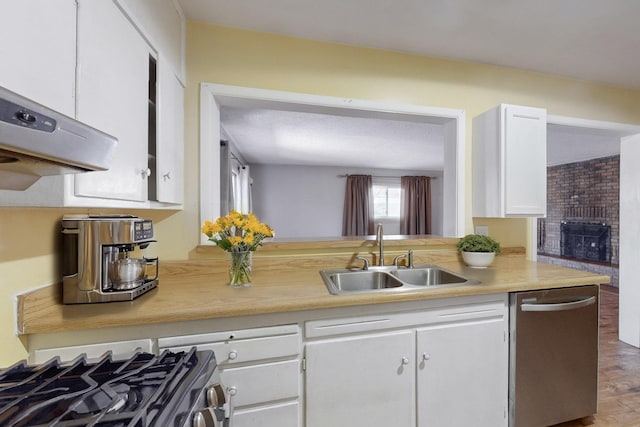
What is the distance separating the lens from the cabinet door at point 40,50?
578mm

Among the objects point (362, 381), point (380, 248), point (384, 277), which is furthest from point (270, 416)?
point (380, 248)

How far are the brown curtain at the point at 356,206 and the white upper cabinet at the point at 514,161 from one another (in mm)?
4249

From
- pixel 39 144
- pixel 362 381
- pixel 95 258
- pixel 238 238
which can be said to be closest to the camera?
pixel 39 144

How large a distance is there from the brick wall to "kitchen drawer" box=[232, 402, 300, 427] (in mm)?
6257

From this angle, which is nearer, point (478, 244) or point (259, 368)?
point (259, 368)

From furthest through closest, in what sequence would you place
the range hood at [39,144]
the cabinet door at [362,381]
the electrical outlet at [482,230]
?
the electrical outlet at [482,230] < the cabinet door at [362,381] < the range hood at [39,144]

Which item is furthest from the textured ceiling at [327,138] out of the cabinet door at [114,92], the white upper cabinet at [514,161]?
the cabinet door at [114,92]

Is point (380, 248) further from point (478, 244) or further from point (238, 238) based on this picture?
point (238, 238)

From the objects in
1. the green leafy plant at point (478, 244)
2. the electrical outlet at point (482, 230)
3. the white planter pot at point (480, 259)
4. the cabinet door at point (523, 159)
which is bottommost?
the white planter pot at point (480, 259)

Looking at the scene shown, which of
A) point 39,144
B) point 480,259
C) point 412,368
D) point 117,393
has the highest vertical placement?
point 39,144

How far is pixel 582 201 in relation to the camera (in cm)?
529

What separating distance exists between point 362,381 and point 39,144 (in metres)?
1.32

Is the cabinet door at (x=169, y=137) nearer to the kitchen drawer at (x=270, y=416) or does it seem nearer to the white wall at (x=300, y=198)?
the kitchen drawer at (x=270, y=416)

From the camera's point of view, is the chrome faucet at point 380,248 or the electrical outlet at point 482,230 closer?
the chrome faucet at point 380,248
